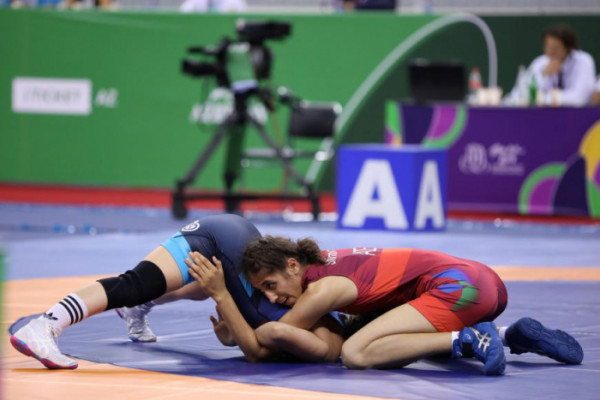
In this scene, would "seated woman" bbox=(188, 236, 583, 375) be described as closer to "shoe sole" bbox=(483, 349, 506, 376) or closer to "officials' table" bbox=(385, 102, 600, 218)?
"shoe sole" bbox=(483, 349, 506, 376)

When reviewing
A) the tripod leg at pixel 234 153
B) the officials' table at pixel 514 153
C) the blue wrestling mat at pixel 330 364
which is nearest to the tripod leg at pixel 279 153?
the tripod leg at pixel 234 153

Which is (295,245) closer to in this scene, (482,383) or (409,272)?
(409,272)

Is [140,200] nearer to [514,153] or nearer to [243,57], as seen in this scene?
[243,57]

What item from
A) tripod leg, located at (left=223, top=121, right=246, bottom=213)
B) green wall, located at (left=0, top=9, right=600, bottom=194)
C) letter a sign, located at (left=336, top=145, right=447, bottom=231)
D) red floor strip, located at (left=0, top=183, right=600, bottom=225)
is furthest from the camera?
green wall, located at (left=0, top=9, right=600, bottom=194)

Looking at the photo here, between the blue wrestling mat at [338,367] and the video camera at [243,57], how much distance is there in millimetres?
5399

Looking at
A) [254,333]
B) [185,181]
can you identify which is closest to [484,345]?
[254,333]

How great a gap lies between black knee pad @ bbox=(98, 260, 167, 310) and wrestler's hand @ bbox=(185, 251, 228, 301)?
16 cm

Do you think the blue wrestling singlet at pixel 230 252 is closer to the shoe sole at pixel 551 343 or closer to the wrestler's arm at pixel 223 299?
the wrestler's arm at pixel 223 299

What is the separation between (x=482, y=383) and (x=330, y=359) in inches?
29.2

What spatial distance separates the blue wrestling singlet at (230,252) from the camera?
489 cm

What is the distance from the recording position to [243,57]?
11406 millimetres

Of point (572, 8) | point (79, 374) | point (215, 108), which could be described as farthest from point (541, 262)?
point (572, 8)

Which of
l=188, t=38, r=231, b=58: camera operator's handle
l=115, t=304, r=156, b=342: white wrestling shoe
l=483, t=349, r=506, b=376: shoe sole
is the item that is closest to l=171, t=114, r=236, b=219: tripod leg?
l=188, t=38, r=231, b=58: camera operator's handle

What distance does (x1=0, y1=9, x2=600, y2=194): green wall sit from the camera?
1293 cm
